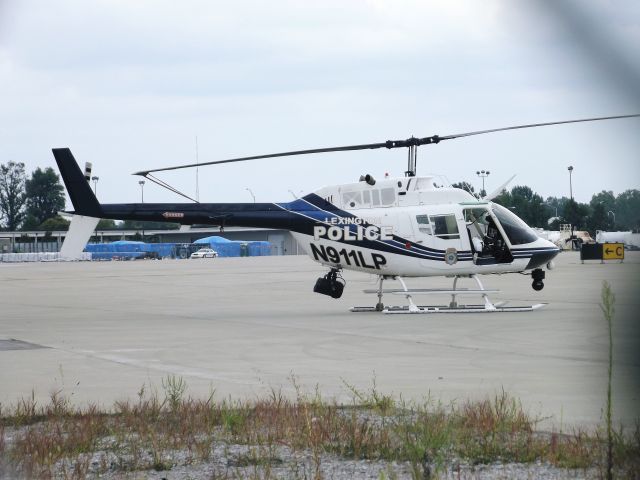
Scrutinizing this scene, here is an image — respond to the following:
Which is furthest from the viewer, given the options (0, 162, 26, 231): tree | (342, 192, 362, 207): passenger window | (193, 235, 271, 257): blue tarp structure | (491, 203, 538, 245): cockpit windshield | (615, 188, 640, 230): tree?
(193, 235, 271, 257): blue tarp structure

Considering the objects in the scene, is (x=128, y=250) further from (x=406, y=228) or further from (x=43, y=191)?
(x=406, y=228)

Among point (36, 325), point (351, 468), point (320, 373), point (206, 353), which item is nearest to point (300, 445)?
point (351, 468)

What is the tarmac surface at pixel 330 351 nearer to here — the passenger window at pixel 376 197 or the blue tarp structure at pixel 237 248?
the passenger window at pixel 376 197

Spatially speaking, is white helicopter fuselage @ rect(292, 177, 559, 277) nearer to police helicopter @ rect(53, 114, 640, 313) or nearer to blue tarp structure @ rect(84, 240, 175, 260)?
police helicopter @ rect(53, 114, 640, 313)

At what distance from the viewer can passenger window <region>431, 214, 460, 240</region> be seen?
2091 cm

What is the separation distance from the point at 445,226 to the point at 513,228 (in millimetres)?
1530

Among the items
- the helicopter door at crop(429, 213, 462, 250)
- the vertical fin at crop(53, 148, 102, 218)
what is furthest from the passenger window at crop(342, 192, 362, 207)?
the vertical fin at crop(53, 148, 102, 218)

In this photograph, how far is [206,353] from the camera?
45.2 feet

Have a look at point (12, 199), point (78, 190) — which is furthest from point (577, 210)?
point (12, 199)

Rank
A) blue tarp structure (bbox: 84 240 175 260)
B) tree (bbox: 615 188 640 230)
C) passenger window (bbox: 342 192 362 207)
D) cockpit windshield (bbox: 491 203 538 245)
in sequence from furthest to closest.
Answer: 1. blue tarp structure (bbox: 84 240 175 260)
2. passenger window (bbox: 342 192 362 207)
3. cockpit windshield (bbox: 491 203 538 245)
4. tree (bbox: 615 188 640 230)

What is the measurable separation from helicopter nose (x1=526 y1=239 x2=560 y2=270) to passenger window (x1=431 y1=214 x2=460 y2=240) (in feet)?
5.90

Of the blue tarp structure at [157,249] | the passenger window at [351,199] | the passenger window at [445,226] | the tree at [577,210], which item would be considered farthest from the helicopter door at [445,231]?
the blue tarp structure at [157,249]

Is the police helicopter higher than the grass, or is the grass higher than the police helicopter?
the police helicopter

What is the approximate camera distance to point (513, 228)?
21.0 meters
